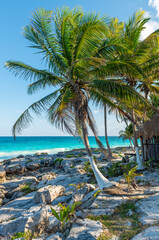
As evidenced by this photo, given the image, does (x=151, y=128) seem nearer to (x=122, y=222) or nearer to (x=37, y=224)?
(x=122, y=222)

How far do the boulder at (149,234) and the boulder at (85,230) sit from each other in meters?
0.85

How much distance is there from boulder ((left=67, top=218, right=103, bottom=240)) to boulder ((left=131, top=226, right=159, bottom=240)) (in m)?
0.85

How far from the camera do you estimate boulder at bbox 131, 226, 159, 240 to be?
3482mm

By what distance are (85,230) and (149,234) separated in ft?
4.75

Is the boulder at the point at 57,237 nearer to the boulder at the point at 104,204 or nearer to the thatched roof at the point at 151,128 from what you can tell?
the boulder at the point at 104,204

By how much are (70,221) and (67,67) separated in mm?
5749

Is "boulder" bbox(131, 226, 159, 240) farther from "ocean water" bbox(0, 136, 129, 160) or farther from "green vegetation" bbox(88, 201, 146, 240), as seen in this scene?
"ocean water" bbox(0, 136, 129, 160)

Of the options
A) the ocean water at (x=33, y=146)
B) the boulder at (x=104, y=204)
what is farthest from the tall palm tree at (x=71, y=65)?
the ocean water at (x=33, y=146)

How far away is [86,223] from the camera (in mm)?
4328

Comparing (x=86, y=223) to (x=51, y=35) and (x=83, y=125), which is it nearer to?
(x=83, y=125)

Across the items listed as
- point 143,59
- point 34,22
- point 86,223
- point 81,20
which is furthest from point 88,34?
point 86,223

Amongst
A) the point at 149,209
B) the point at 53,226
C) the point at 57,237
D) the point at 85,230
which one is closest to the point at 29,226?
the point at 53,226

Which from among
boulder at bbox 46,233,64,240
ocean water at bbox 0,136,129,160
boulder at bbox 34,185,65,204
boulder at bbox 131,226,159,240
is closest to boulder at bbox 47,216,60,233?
boulder at bbox 46,233,64,240

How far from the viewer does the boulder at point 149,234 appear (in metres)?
3.48
